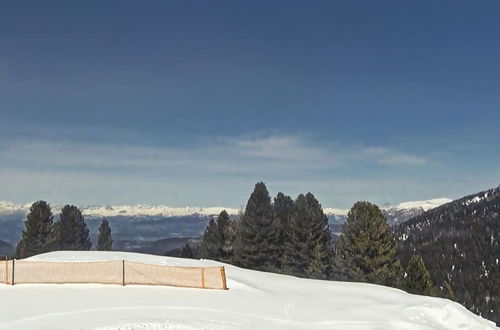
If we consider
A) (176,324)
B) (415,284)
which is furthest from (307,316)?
(415,284)

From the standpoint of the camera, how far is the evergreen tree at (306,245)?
6681 centimetres

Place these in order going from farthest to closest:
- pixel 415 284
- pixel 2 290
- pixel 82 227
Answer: pixel 82 227 < pixel 415 284 < pixel 2 290

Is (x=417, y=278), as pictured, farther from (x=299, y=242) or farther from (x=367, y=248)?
(x=299, y=242)

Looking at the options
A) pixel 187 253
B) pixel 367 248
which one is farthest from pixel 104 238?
pixel 367 248

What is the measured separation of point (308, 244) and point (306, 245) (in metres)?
0.48

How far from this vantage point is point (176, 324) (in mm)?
22094

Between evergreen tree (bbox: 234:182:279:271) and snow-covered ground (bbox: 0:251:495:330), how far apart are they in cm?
3170

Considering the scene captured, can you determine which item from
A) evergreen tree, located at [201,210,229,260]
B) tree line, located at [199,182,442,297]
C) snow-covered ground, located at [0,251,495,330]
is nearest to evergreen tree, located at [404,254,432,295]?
tree line, located at [199,182,442,297]

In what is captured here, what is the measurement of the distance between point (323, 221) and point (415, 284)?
2308 centimetres

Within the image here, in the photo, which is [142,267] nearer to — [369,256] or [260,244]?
[369,256]

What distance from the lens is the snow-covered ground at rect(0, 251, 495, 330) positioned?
870 inches

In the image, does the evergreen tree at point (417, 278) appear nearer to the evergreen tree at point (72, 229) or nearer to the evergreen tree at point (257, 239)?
the evergreen tree at point (257, 239)

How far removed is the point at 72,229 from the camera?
305ft

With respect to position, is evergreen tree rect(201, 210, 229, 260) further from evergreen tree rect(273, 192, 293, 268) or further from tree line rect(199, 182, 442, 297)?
evergreen tree rect(273, 192, 293, 268)
